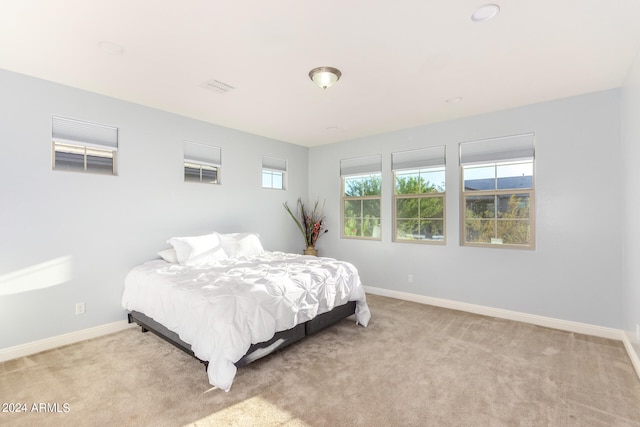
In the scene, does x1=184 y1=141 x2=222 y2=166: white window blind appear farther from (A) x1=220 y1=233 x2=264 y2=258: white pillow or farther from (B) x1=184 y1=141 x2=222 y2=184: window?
(A) x1=220 y1=233 x2=264 y2=258: white pillow

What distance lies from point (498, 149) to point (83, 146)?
4878mm

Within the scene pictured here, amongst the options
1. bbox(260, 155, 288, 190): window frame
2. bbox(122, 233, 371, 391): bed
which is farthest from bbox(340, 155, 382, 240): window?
bbox(122, 233, 371, 391): bed

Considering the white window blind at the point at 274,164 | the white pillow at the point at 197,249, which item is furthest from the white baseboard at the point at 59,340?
the white window blind at the point at 274,164

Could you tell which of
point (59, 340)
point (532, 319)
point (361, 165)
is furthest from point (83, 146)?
point (532, 319)

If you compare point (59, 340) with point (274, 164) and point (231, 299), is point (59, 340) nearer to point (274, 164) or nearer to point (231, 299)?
point (231, 299)

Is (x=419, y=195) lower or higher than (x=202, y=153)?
lower

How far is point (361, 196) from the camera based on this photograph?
5.33 m

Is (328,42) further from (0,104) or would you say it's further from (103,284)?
(103,284)

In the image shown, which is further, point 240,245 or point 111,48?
point 240,245

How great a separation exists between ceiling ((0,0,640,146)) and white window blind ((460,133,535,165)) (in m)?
0.43

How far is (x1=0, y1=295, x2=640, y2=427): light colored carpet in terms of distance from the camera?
198 cm

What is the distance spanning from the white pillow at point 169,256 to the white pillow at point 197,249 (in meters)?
0.09

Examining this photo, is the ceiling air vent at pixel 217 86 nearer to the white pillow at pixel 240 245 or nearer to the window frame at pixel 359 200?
the white pillow at pixel 240 245

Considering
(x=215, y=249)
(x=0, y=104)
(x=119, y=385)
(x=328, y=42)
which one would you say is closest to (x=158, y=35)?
(x=328, y=42)
